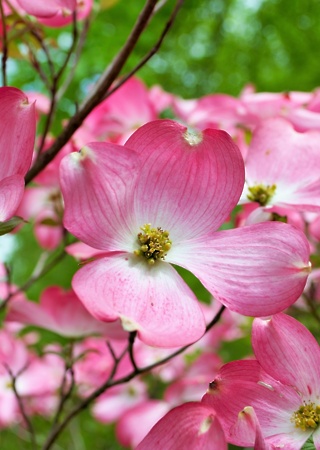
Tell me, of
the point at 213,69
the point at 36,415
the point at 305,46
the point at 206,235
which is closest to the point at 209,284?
the point at 206,235

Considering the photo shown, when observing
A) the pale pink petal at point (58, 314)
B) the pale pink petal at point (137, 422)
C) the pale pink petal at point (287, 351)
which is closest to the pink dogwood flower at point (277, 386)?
the pale pink petal at point (287, 351)

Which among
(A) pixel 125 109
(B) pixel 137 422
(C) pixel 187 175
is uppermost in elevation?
(C) pixel 187 175

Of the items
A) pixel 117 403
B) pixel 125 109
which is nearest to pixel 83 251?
pixel 125 109

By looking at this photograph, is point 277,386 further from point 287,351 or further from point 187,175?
point 187,175

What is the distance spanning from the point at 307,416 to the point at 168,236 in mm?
163

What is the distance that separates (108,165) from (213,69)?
86.0 inches

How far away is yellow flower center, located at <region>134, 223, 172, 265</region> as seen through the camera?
17.3 inches

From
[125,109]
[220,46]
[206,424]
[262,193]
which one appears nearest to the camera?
[206,424]

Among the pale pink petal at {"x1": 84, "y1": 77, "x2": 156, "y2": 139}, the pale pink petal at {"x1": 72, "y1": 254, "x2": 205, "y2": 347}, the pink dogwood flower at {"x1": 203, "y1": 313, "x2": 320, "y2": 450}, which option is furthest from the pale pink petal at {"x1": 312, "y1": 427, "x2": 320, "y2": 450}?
the pale pink petal at {"x1": 84, "y1": 77, "x2": 156, "y2": 139}

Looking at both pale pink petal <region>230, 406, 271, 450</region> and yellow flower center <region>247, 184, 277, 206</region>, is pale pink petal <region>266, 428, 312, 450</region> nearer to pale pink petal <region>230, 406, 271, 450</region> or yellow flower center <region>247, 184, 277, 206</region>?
pale pink petal <region>230, 406, 271, 450</region>

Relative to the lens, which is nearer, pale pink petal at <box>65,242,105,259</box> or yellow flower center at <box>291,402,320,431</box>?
yellow flower center at <box>291,402,320,431</box>

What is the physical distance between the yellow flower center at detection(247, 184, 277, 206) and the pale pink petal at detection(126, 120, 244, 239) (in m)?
0.12

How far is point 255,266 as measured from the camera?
393 millimetres

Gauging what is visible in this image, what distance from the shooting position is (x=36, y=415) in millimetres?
1517
